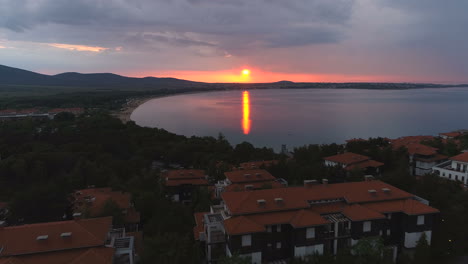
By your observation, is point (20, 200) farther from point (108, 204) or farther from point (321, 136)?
point (321, 136)

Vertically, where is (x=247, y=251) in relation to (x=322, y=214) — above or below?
below

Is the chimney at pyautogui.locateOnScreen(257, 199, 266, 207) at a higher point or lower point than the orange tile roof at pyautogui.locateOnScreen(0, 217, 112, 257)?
higher

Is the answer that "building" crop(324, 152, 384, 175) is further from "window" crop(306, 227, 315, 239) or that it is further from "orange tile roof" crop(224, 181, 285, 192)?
"window" crop(306, 227, 315, 239)

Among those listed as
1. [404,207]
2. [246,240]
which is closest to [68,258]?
[246,240]

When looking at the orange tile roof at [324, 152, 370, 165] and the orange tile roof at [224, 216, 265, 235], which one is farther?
the orange tile roof at [324, 152, 370, 165]

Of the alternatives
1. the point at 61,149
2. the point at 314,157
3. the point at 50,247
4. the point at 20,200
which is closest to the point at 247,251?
the point at 50,247

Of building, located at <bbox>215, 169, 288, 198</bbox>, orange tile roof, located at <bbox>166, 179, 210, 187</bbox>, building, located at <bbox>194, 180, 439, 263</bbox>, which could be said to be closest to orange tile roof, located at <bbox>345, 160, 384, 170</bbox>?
building, located at <bbox>215, 169, 288, 198</bbox>
